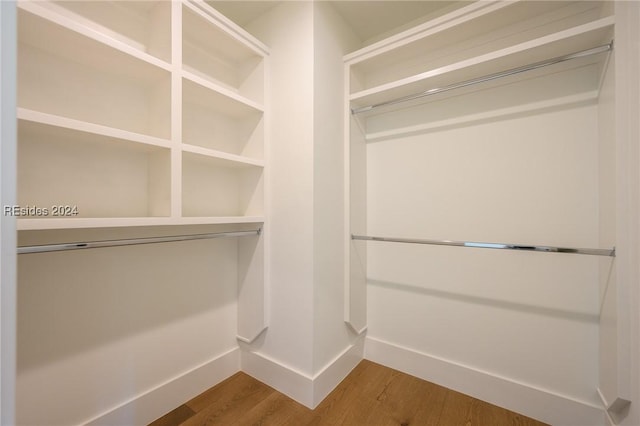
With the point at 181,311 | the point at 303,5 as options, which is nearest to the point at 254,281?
the point at 181,311

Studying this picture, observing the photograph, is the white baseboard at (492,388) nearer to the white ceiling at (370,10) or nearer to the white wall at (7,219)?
the white wall at (7,219)

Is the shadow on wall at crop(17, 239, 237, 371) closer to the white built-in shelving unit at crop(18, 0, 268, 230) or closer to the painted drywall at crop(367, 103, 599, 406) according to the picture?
the white built-in shelving unit at crop(18, 0, 268, 230)

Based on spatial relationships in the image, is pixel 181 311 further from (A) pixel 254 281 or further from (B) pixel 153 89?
(B) pixel 153 89

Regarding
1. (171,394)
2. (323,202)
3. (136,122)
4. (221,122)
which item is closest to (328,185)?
(323,202)

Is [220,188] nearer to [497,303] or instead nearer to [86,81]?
[86,81]

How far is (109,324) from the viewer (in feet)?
3.89

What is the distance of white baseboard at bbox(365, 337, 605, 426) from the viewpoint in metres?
1.23

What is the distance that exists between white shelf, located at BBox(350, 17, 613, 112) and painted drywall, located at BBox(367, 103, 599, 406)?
272mm

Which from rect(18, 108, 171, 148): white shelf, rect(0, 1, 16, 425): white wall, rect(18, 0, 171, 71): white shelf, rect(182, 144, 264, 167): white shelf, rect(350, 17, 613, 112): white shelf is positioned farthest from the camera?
rect(182, 144, 264, 167): white shelf

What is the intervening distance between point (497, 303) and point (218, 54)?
227cm

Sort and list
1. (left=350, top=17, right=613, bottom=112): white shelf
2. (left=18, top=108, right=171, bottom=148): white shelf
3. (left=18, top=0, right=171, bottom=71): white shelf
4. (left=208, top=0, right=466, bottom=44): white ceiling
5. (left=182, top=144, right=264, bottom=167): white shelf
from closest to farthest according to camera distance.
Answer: (left=18, top=108, right=171, bottom=148): white shelf → (left=18, top=0, right=171, bottom=71): white shelf → (left=350, top=17, right=613, bottom=112): white shelf → (left=182, top=144, right=264, bottom=167): white shelf → (left=208, top=0, right=466, bottom=44): white ceiling

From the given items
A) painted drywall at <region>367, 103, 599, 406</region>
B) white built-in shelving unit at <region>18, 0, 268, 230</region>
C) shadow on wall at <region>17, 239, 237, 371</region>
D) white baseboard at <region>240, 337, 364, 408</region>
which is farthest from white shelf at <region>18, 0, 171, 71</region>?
white baseboard at <region>240, 337, 364, 408</region>

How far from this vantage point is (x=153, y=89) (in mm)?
1297

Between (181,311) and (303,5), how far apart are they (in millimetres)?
1917
